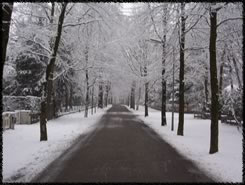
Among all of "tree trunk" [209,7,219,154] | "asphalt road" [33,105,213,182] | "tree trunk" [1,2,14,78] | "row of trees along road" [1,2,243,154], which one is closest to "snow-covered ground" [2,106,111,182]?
"asphalt road" [33,105,213,182]

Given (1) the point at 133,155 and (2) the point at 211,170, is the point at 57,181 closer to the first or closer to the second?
(1) the point at 133,155

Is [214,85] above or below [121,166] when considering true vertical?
above

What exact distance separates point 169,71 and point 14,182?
59.1ft

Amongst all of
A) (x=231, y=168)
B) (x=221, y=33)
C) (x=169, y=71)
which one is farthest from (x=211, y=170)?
(x=169, y=71)

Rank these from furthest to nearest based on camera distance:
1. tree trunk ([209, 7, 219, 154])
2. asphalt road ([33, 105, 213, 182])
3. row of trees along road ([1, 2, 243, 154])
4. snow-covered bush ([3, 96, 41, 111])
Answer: snow-covered bush ([3, 96, 41, 111])
row of trees along road ([1, 2, 243, 154])
tree trunk ([209, 7, 219, 154])
asphalt road ([33, 105, 213, 182])

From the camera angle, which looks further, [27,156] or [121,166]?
[27,156]

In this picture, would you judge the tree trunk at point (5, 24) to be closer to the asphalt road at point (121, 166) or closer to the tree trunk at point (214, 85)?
the asphalt road at point (121, 166)

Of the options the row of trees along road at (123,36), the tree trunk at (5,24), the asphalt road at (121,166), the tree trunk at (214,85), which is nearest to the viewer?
the tree trunk at (5,24)

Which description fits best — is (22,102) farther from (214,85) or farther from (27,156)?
(214,85)

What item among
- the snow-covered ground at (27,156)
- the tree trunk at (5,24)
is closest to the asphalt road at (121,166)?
the snow-covered ground at (27,156)

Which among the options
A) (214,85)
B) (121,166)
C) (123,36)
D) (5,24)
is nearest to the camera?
(5,24)

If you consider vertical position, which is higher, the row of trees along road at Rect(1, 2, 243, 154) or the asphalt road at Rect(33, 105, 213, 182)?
the row of trees along road at Rect(1, 2, 243, 154)

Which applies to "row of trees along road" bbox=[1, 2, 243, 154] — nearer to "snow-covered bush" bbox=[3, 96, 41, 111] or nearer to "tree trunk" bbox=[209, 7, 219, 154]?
"tree trunk" bbox=[209, 7, 219, 154]

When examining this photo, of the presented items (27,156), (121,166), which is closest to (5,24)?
(27,156)
